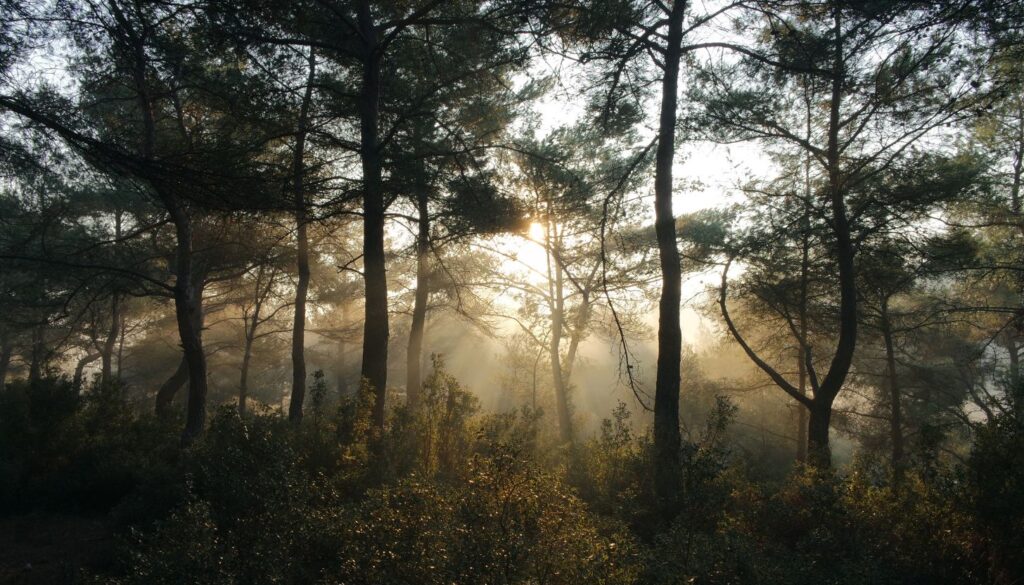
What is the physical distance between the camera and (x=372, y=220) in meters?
8.34

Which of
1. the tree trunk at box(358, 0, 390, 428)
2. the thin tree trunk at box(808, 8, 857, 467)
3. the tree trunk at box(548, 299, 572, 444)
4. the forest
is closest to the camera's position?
the forest

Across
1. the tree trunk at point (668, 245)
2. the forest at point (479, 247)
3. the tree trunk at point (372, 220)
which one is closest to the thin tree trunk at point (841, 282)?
the forest at point (479, 247)

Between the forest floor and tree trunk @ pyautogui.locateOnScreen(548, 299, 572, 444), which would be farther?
tree trunk @ pyautogui.locateOnScreen(548, 299, 572, 444)

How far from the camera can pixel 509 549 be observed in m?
3.04

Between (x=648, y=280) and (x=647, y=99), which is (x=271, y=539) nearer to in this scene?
(x=647, y=99)

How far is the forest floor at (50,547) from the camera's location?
468 centimetres

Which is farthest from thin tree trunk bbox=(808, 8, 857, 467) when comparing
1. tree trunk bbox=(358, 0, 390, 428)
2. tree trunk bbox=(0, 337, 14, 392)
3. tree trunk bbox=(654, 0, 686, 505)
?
tree trunk bbox=(0, 337, 14, 392)

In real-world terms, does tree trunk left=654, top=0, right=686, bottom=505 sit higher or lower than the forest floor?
higher

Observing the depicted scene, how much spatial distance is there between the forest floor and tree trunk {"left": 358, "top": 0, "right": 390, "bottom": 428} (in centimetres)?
332

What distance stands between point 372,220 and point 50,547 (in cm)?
507

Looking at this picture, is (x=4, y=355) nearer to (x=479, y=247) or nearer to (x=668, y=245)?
(x=479, y=247)

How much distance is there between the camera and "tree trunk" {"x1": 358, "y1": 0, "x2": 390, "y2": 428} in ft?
25.7

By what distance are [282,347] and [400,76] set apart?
Answer: 72.6ft

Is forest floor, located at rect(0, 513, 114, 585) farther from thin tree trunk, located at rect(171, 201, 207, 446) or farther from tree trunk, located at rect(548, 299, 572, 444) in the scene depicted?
tree trunk, located at rect(548, 299, 572, 444)
